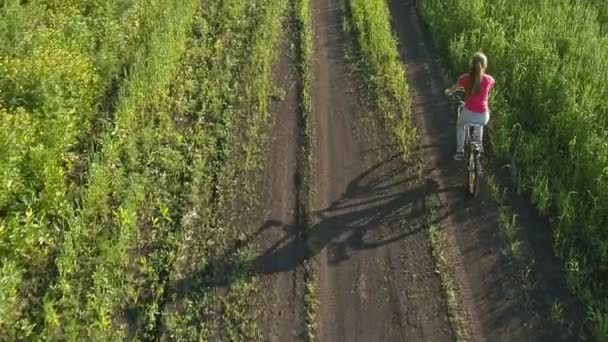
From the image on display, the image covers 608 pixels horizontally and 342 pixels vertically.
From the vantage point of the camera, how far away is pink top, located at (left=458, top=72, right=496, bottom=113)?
382 inches

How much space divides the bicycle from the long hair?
1.50 feet

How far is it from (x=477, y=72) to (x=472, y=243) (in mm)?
2693

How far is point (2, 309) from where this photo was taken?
296 inches

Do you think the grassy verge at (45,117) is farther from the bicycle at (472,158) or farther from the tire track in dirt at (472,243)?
the bicycle at (472,158)

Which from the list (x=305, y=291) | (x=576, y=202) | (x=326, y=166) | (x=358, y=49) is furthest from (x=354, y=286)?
(x=358, y=49)

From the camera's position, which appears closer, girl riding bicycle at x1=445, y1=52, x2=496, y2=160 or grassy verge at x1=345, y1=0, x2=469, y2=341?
grassy verge at x1=345, y1=0, x2=469, y2=341

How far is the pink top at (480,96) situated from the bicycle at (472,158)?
240mm

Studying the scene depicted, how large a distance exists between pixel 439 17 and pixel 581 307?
9278mm

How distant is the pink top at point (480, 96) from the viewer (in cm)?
971

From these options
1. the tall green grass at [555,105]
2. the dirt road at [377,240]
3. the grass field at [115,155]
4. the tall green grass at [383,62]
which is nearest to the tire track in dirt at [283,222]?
the dirt road at [377,240]

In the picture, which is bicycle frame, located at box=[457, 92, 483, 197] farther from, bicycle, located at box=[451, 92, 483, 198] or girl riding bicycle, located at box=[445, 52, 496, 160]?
girl riding bicycle, located at box=[445, 52, 496, 160]

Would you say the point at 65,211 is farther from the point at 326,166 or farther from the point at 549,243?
the point at 549,243

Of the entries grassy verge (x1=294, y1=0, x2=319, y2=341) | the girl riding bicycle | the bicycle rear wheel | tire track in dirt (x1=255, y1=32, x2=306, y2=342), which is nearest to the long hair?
the girl riding bicycle

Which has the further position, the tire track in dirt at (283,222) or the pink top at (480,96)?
the pink top at (480,96)
